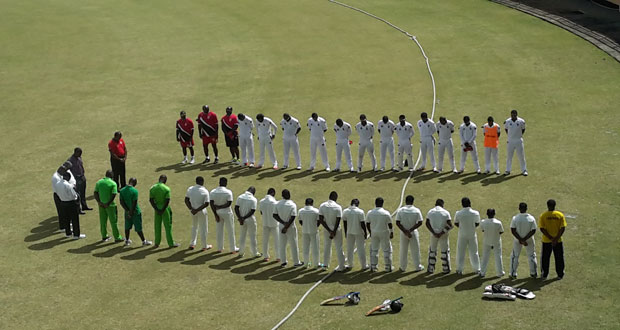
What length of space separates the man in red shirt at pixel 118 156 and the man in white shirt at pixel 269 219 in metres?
6.04

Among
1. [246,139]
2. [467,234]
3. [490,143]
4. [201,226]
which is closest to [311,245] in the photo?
[201,226]

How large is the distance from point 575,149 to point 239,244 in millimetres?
11961

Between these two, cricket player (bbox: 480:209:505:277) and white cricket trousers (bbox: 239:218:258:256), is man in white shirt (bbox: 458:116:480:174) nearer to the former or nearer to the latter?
cricket player (bbox: 480:209:505:277)

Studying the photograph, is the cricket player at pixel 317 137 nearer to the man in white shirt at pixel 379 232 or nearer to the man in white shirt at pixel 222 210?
the man in white shirt at pixel 222 210

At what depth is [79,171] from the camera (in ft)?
74.4

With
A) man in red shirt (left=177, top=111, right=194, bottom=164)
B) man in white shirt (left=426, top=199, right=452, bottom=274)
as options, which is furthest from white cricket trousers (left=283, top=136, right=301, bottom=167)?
man in white shirt (left=426, top=199, right=452, bottom=274)

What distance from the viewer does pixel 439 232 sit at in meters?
18.7

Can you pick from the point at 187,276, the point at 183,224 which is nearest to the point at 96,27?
the point at 183,224

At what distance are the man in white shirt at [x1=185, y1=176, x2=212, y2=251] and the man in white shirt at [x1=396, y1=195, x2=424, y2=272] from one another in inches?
182

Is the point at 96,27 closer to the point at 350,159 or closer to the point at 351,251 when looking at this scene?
the point at 350,159

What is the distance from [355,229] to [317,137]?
281 inches

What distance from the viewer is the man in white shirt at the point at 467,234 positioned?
18469 millimetres

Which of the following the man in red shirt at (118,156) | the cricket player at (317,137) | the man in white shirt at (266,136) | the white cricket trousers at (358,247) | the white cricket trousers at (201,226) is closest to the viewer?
the white cricket trousers at (358,247)

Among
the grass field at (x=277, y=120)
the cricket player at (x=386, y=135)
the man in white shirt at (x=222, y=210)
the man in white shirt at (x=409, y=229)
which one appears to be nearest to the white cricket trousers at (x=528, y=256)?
the grass field at (x=277, y=120)
